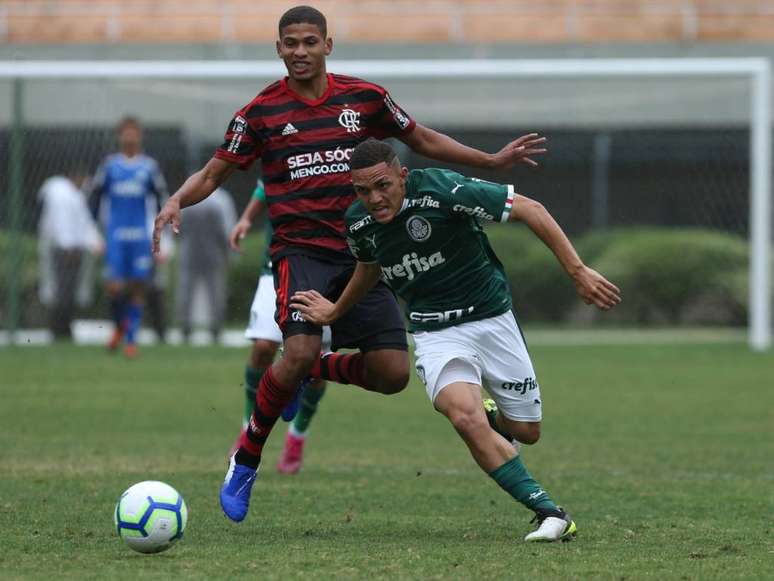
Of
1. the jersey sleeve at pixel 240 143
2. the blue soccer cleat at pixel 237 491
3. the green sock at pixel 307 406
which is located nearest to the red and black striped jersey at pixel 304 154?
the jersey sleeve at pixel 240 143

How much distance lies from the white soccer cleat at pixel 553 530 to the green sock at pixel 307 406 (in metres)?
2.73

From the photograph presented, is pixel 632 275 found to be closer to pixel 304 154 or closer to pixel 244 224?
pixel 244 224

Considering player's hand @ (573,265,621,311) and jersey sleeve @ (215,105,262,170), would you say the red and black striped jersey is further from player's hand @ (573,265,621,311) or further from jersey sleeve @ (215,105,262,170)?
player's hand @ (573,265,621,311)

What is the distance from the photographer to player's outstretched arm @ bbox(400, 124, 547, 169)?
709 centimetres

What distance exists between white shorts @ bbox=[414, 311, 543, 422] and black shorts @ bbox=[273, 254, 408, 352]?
2.08 ft

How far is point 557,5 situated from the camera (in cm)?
3356

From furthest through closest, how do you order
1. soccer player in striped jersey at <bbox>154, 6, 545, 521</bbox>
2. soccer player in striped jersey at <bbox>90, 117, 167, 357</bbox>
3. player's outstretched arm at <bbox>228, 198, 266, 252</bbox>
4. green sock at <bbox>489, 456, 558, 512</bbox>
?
soccer player in striped jersey at <bbox>90, 117, 167, 357</bbox>
player's outstretched arm at <bbox>228, 198, 266, 252</bbox>
soccer player in striped jersey at <bbox>154, 6, 545, 521</bbox>
green sock at <bbox>489, 456, 558, 512</bbox>

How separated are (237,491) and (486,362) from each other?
1267 mm

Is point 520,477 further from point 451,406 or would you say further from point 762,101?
point 762,101

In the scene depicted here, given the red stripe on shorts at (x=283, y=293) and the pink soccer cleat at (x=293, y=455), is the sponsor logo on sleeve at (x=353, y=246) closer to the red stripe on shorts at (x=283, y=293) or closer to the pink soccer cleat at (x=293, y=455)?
the red stripe on shorts at (x=283, y=293)

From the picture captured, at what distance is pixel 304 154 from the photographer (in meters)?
7.00

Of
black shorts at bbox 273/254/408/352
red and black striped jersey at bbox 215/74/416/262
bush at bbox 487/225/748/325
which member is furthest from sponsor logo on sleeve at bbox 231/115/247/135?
bush at bbox 487/225/748/325

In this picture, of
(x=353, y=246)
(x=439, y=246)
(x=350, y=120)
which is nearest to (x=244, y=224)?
(x=350, y=120)

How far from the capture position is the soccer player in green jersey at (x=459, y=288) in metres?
6.10
